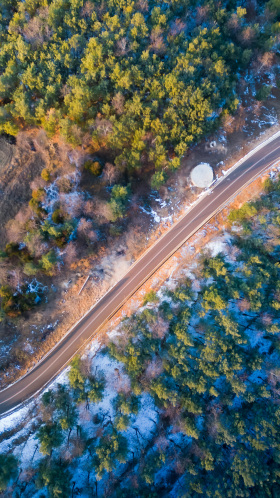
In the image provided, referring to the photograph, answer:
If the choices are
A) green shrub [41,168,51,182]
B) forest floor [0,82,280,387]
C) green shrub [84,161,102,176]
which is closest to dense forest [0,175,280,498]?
forest floor [0,82,280,387]

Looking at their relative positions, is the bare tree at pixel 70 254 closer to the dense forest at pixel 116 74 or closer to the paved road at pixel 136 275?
the paved road at pixel 136 275

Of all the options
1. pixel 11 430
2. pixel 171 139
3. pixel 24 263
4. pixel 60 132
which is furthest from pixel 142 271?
pixel 11 430

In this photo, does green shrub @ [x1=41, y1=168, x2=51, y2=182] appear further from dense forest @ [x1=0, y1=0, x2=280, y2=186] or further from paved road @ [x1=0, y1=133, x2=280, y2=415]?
paved road @ [x1=0, y1=133, x2=280, y2=415]

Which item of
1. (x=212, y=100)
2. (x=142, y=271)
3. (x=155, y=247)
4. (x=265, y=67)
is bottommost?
(x=142, y=271)

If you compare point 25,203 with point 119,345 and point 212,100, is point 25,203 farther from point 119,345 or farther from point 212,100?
point 212,100

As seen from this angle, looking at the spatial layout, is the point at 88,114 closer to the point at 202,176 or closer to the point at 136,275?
the point at 202,176

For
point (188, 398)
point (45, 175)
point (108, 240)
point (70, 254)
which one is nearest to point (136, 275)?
point (108, 240)
